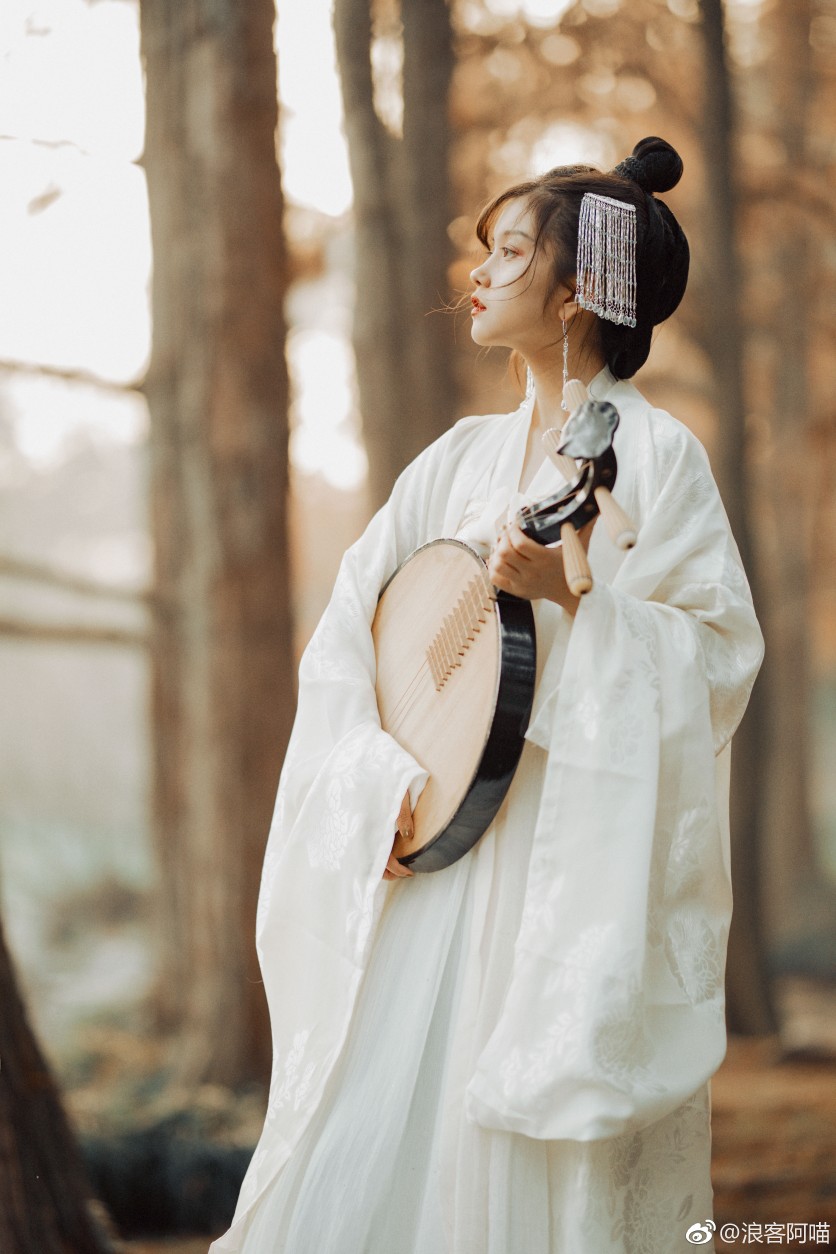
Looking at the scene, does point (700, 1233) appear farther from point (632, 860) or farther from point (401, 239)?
point (401, 239)

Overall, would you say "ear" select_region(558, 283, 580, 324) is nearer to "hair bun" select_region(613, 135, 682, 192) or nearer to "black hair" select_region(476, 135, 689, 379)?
"black hair" select_region(476, 135, 689, 379)

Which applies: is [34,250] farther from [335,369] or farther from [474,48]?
[474,48]

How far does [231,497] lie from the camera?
12.1 ft

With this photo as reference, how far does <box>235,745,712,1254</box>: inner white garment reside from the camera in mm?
1455

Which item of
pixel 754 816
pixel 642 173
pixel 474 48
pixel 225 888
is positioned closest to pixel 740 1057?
pixel 754 816

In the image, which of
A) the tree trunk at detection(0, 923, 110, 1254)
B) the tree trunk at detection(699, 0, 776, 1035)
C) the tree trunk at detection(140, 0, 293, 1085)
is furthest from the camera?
the tree trunk at detection(699, 0, 776, 1035)

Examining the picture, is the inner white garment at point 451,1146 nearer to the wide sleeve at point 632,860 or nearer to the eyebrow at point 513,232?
the wide sleeve at point 632,860

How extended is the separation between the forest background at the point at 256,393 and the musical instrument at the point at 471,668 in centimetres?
117

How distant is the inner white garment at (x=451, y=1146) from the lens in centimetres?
146

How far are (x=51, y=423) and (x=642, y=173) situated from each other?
5551mm

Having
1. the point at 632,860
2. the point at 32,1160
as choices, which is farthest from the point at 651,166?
the point at 32,1160

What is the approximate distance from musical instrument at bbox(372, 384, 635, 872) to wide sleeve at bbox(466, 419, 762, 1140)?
0.22ft

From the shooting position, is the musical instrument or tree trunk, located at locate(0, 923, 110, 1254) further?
tree trunk, located at locate(0, 923, 110, 1254)

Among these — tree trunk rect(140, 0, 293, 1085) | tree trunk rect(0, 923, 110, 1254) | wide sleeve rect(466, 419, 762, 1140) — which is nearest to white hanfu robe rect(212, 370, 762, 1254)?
wide sleeve rect(466, 419, 762, 1140)
